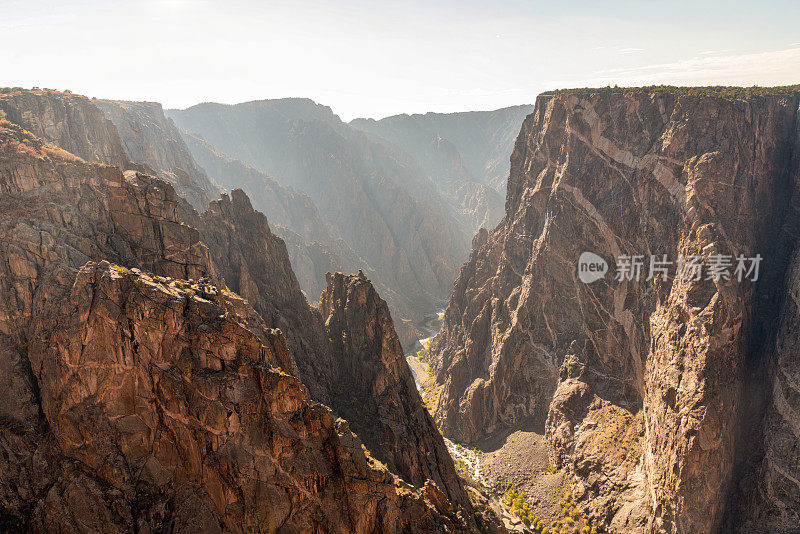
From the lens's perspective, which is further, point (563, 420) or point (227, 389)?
point (563, 420)

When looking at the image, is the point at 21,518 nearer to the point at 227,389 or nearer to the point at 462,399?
the point at 227,389

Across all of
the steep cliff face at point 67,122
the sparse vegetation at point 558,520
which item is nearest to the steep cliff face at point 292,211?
the steep cliff face at point 67,122

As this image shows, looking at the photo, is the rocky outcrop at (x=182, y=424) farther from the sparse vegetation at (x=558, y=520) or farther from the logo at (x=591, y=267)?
the logo at (x=591, y=267)

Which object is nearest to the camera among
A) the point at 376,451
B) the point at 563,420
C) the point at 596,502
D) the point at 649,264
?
the point at 376,451

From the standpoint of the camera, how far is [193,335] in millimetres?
27172

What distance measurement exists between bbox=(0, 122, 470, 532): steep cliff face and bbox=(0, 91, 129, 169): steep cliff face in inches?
1443

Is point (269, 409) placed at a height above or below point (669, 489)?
above

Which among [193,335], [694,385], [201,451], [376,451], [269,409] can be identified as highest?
[193,335]

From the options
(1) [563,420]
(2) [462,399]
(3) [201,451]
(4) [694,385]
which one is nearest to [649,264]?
(4) [694,385]

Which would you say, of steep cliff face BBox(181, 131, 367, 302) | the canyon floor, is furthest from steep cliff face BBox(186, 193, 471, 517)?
steep cliff face BBox(181, 131, 367, 302)

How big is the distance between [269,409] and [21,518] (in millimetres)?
13178

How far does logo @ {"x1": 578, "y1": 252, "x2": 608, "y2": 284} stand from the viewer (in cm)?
6912

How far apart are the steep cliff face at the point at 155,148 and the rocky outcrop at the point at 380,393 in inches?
2279

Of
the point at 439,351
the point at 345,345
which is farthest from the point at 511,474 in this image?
the point at 439,351
